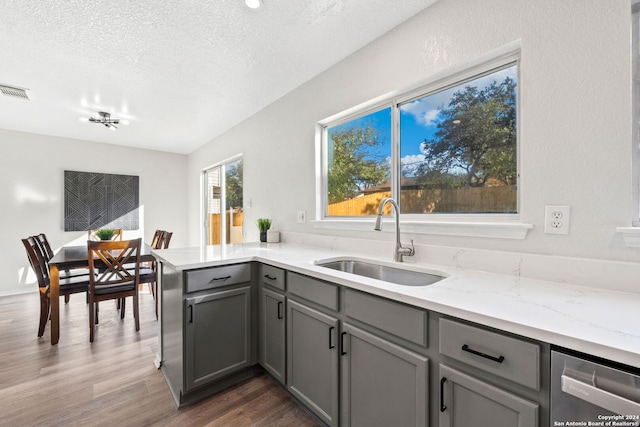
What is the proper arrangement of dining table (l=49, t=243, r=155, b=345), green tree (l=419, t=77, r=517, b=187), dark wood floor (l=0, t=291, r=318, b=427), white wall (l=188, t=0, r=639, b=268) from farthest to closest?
dining table (l=49, t=243, r=155, b=345) < dark wood floor (l=0, t=291, r=318, b=427) < green tree (l=419, t=77, r=517, b=187) < white wall (l=188, t=0, r=639, b=268)

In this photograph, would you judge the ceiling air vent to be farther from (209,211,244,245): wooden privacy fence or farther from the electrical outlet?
the electrical outlet

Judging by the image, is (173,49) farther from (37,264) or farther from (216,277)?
(37,264)

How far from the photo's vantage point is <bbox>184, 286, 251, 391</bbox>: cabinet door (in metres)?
1.68

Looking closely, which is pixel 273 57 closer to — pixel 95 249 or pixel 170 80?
pixel 170 80

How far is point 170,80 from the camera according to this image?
2.57 m

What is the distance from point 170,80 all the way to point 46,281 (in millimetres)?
2260

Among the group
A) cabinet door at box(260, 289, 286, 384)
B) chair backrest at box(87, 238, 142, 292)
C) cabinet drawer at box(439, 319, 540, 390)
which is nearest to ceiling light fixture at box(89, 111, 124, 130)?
chair backrest at box(87, 238, 142, 292)

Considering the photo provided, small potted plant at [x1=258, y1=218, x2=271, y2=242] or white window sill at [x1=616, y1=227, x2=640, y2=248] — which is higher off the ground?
white window sill at [x1=616, y1=227, x2=640, y2=248]

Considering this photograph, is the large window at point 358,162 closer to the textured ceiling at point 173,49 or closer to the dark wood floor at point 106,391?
the textured ceiling at point 173,49

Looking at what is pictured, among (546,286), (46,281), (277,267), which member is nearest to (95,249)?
(46,281)

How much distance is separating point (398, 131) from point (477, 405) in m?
1.62

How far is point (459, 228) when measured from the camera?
154cm

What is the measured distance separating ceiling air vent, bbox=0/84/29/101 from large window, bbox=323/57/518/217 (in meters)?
3.09

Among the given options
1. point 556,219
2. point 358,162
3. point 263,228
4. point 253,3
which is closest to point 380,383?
point 556,219
